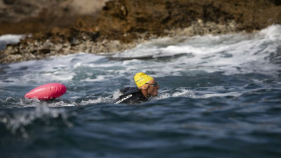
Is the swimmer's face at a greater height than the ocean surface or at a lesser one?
greater

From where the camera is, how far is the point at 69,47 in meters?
15.1

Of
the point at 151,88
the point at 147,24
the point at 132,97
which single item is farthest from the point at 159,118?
the point at 147,24

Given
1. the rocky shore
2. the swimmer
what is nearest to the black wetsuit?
the swimmer

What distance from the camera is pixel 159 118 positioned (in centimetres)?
430

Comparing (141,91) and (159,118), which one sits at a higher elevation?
(141,91)

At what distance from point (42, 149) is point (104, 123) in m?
1.11

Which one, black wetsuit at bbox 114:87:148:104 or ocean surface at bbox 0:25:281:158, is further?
black wetsuit at bbox 114:87:148:104

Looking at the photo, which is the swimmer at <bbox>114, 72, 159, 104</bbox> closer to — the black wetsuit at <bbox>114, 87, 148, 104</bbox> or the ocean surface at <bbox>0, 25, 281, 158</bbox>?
the black wetsuit at <bbox>114, 87, 148, 104</bbox>

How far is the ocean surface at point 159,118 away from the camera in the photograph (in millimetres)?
3094

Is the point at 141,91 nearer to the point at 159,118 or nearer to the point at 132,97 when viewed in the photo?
the point at 132,97

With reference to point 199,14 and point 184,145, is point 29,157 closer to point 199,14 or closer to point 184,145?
point 184,145

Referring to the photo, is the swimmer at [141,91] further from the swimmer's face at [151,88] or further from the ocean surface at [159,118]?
the ocean surface at [159,118]

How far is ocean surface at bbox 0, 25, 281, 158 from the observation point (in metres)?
3.09

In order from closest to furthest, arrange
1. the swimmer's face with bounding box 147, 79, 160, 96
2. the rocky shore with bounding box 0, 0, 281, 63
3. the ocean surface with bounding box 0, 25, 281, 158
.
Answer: the ocean surface with bounding box 0, 25, 281, 158
the swimmer's face with bounding box 147, 79, 160, 96
the rocky shore with bounding box 0, 0, 281, 63
